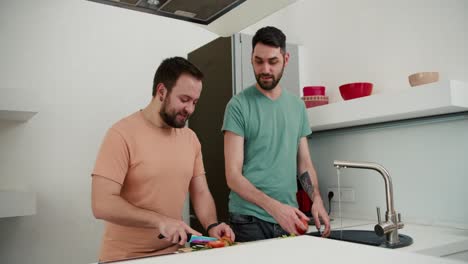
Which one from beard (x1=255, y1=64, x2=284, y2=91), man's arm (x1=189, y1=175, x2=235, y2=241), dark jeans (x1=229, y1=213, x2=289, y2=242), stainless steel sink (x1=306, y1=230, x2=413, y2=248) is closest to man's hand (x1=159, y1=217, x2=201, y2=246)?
man's arm (x1=189, y1=175, x2=235, y2=241)

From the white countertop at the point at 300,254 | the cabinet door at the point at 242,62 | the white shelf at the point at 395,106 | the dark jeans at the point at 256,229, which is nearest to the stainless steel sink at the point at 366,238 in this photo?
the dark jeans at the point at 256,229

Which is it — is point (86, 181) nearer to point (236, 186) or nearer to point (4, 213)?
point (4, 213)

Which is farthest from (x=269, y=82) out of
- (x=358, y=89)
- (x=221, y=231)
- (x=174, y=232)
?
(x=174, y=232)

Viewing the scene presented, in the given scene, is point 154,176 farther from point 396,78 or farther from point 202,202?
point 396,78

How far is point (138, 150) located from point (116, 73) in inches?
52.1

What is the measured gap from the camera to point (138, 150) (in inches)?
48.9

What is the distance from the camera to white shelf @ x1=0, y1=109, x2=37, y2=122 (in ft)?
6.05

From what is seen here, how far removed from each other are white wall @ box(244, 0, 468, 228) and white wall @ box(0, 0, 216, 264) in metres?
1.10

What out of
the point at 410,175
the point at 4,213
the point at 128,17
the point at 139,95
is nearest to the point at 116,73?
the point at 139,95

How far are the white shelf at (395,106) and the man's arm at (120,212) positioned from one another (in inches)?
37.7

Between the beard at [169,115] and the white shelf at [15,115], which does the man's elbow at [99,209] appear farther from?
the white shelf at [15,115]

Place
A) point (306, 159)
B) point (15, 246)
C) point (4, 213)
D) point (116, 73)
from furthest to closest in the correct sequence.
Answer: point (116, 73)
point (15, 246)
point (4, 213)
point (306, 159)

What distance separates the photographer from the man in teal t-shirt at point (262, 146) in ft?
4.82

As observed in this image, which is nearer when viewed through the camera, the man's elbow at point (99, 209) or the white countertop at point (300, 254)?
the white countertop at point (300, 254)
